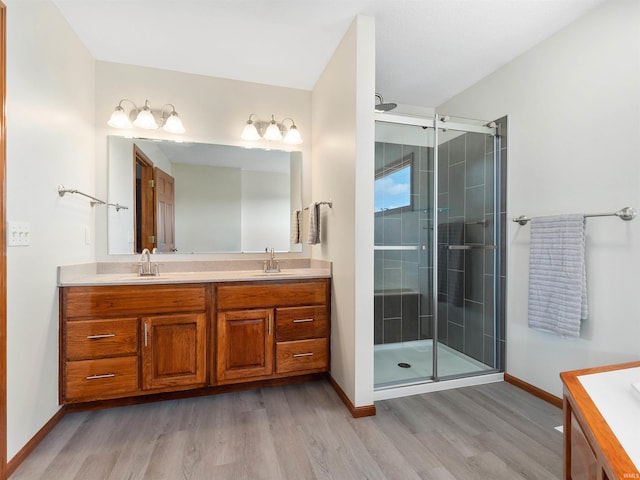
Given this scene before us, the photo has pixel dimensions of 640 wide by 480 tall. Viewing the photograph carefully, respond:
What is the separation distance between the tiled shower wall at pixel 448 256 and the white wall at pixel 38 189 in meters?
2.09

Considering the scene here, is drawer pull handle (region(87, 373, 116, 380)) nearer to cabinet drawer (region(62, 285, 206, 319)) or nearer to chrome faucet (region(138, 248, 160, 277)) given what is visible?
cabinet drawer (region(62, 285, 206, 319))

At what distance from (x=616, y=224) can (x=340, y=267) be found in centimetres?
163

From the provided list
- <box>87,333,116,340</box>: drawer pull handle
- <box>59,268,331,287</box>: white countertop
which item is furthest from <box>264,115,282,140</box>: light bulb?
<box>87,333,116,340</box>: drawer pull handle

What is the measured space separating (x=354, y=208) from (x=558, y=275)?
1378 millimetres

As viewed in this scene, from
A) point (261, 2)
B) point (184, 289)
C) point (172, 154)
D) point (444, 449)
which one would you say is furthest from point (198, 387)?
point (261, 2)

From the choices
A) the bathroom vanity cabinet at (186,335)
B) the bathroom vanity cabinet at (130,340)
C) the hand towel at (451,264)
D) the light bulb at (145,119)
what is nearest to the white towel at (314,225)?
the bathroom vanity cabinet at (186,335)

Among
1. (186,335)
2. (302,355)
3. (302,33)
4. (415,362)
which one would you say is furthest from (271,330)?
(302,33)

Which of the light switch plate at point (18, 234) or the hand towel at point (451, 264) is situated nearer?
the light switch plate at point (18, 234)

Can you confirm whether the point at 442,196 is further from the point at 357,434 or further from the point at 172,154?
the point at 172,154

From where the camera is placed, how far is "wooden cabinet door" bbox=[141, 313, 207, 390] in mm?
1989

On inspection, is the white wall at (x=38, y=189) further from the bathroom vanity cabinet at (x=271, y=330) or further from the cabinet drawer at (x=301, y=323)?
the cabinet drawer at (x=301, y=323)

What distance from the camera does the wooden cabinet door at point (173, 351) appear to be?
1989mm

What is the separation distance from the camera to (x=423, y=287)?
8.52ft

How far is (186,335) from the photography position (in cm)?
207
